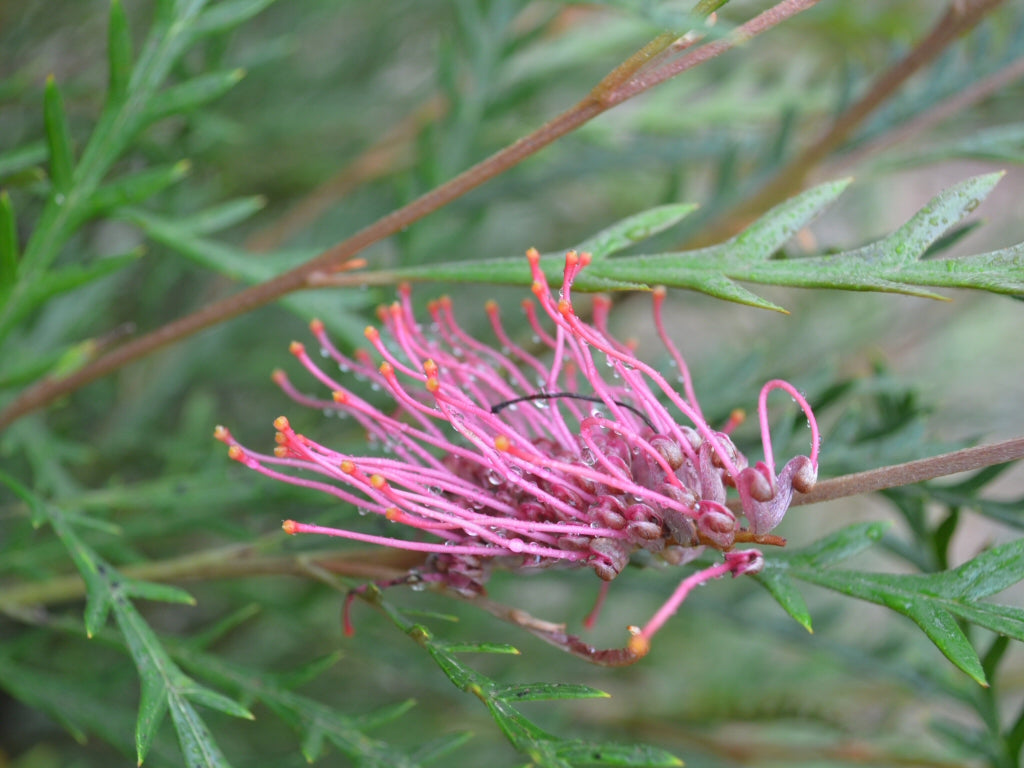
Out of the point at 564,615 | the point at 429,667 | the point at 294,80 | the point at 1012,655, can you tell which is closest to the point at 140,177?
the point at 429,667


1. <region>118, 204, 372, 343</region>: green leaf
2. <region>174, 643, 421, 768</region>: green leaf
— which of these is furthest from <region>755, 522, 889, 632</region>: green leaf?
<region>118, 204, 372, 343</region>: green leaf

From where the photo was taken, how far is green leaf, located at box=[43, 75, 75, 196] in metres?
0.60

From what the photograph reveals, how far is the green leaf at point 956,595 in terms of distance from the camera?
447mm

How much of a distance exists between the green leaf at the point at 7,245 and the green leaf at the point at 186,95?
0.11m

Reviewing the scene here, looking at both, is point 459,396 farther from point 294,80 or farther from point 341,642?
point 294,80

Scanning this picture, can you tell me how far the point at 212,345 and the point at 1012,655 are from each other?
Answer: 57.1 inches

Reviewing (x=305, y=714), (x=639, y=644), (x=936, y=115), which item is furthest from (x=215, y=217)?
(x=936, y=115)

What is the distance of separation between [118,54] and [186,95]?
0.16ft

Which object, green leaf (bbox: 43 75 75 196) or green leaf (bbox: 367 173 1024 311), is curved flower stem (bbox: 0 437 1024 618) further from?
green leaf (bbox: 43 75 75 196)

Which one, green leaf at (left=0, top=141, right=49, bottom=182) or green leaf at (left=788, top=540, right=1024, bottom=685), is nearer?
green leaf at (left=788, top=540, right=1024, bottom=685)

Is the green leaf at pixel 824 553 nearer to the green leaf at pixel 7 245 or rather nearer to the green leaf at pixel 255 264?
the green leaf at pixel 255 264

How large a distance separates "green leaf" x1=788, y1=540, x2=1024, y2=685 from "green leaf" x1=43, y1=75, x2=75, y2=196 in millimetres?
567

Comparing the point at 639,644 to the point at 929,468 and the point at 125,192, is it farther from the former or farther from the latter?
the point at 125,192

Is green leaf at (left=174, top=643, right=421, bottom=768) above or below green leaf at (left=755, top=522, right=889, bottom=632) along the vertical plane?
above
